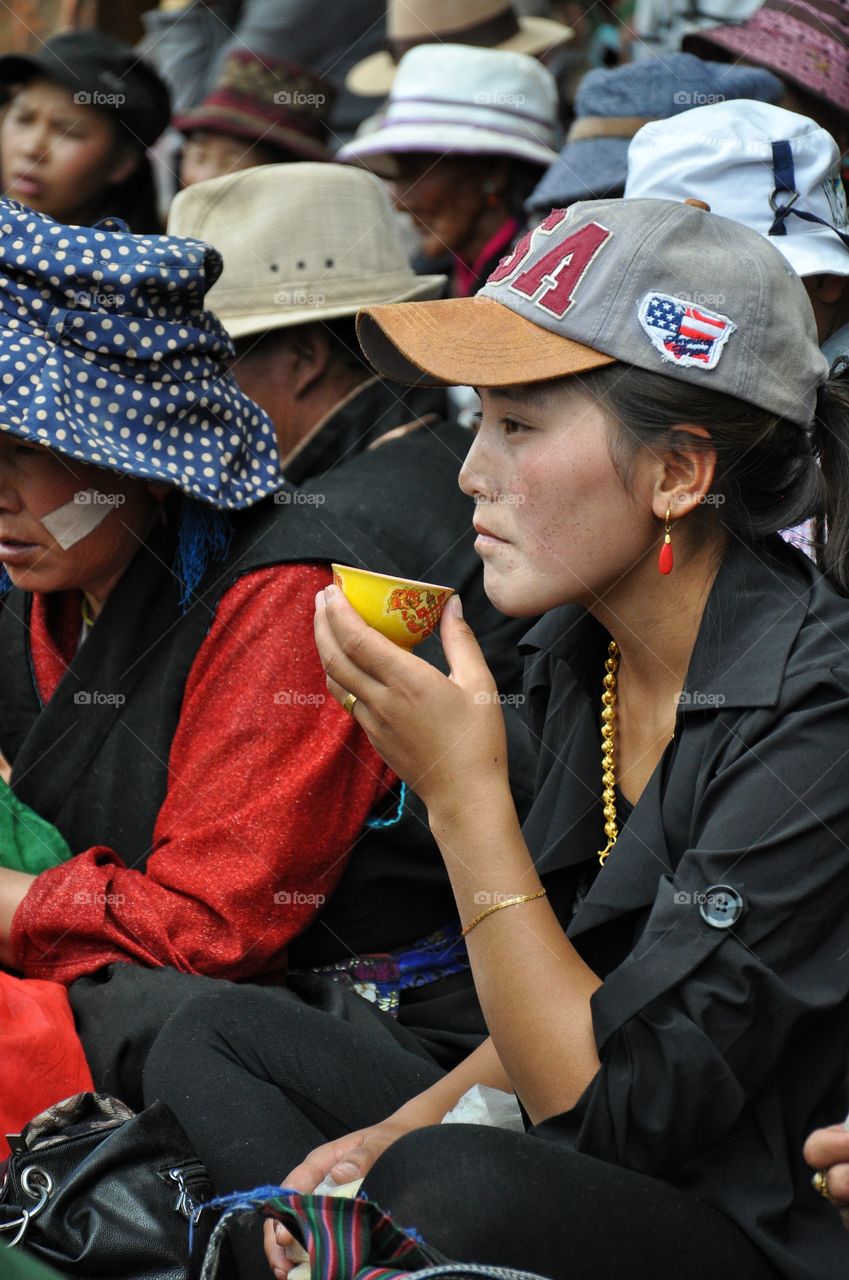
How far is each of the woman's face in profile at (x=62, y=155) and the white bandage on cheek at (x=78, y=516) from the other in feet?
10.6

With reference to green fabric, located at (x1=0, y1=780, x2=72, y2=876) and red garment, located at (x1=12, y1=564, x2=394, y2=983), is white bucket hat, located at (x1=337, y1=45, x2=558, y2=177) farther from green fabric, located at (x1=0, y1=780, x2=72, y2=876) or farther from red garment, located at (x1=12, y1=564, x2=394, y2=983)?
green fabric, located at (x1=0, y1=780, x2=72, y2=876)

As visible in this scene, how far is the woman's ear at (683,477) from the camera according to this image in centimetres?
218

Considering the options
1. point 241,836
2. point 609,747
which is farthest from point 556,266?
point 241,836

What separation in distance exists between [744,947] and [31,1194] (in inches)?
41.3

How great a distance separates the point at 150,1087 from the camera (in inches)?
97.0

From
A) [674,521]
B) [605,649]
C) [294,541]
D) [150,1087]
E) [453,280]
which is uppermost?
[674,521]

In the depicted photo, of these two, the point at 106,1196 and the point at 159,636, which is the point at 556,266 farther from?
the point at 106,1196

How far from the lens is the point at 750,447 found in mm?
2193

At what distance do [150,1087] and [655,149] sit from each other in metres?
2.17

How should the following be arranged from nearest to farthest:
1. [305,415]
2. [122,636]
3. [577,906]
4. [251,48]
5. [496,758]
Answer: [496,758] → [577,906] → [122,636] → [305,415] → [251,48]

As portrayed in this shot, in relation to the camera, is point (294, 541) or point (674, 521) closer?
point (674, 521)

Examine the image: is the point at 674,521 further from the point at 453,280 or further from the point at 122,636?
the point at 453,280

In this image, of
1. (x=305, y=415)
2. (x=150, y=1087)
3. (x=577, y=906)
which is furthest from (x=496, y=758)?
(x=305, y=415)

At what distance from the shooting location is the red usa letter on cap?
2176 millimetres
